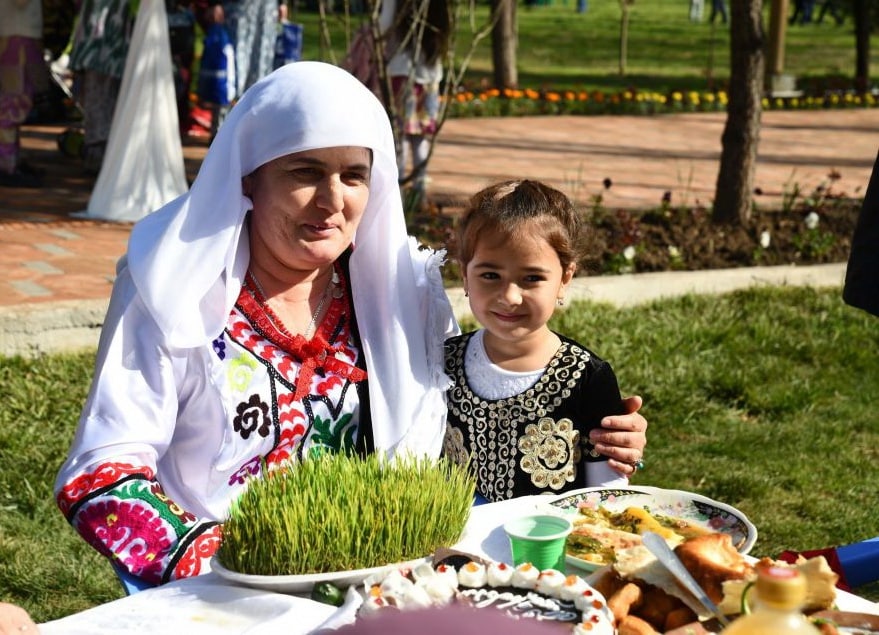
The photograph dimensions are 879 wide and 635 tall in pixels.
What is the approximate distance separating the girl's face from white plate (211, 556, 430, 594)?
3.03 ft

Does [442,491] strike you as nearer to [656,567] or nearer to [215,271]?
[656,567]

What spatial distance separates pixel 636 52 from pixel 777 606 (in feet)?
87.0

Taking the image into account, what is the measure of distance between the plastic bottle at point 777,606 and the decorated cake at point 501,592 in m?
0.39

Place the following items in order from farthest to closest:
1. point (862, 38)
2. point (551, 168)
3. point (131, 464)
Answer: point (862, 38), point (551, 168), point (131, 464)

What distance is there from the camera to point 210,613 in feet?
6.45

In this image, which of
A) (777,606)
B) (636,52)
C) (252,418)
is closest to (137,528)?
(252,418)

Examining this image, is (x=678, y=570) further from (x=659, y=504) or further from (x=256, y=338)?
(x=256, y=338)

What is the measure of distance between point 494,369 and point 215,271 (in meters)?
0.68

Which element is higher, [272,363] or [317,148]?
[317,148]

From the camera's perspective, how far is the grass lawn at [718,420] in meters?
4.33

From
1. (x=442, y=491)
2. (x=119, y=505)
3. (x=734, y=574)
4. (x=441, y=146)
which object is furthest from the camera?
(x=441, y=146)

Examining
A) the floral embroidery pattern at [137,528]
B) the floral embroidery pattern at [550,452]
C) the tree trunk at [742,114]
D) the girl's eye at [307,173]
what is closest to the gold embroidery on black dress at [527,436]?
the floral embroidery pattern at [550,452]

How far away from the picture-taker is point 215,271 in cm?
264

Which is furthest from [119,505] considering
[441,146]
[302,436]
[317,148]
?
[441,146]
